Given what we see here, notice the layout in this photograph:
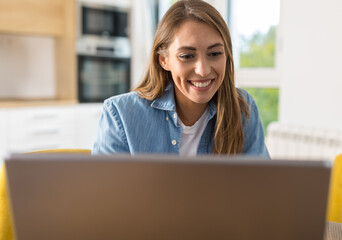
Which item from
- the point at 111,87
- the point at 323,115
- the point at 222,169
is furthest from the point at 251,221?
the point at 111,87

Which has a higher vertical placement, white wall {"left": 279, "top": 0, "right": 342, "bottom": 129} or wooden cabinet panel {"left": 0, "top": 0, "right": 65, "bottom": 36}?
wooden cabinet panel {"left": 0, "top": 0, "right": 65, "bottom": 36}

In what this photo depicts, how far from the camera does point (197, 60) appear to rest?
1213 millimetres

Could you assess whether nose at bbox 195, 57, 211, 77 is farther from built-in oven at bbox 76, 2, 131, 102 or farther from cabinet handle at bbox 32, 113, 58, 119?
built-in oven at bbox 76, 2, 131, 102

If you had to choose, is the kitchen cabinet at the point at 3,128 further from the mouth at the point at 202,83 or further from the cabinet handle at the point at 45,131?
the mouth at the point at 202,83

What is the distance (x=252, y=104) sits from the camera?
147 cm

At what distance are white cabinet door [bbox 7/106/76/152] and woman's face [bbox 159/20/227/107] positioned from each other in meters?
2.42

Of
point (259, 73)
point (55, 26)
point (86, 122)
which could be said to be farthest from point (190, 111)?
point (55, 26)

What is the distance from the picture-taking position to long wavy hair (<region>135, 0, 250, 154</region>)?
49.3 inches

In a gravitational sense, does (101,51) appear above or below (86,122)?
above

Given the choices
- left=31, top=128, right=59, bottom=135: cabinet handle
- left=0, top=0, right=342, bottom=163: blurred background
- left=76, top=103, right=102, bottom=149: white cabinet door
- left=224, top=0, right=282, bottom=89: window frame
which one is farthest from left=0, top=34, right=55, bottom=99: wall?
left=224, top=0, right=282, bottom=89: window frame

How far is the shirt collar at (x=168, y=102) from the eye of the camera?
51.3 inches

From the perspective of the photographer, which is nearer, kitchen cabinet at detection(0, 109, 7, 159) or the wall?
kitchen cabinet at detection(0, 109, 7, 159)

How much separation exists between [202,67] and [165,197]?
2.39ft

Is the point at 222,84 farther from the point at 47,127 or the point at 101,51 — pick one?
the point at 101,51
